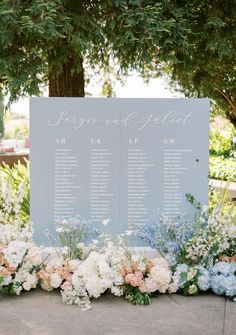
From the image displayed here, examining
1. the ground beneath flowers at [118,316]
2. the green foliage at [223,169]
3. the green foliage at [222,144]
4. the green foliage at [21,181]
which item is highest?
the green foliage at [222,144]

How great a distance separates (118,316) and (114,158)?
148 cm

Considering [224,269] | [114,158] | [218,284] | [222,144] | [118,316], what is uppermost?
[222,144]

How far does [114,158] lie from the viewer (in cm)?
478

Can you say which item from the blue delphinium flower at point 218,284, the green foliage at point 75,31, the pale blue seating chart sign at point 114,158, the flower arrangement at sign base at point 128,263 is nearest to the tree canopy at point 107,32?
the green foliage at point 75,31

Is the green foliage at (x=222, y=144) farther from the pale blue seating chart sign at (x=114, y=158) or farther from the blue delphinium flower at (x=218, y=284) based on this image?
the blue delphinium flower at (x=218, y=284)

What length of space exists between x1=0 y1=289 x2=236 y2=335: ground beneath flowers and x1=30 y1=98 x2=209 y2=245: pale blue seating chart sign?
0.84 m

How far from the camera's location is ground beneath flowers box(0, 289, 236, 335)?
11.5 feet

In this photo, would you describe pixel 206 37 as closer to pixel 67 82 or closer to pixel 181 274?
pixel 67 82

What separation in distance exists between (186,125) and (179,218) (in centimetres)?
80

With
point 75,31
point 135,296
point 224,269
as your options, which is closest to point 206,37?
point 75,31

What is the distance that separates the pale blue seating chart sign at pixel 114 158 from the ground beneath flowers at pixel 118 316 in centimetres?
84

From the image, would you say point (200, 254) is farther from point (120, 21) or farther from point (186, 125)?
point (120, 21)

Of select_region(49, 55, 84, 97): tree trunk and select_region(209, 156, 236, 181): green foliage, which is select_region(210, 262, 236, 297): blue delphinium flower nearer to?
select_region(49, 55, 84, 97): tree trunk

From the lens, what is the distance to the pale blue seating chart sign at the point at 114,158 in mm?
4770
